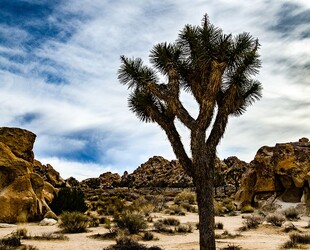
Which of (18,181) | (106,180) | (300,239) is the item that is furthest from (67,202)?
(106,180)

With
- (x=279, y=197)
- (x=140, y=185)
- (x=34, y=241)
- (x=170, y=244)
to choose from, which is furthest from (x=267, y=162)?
(x=140, y=185)

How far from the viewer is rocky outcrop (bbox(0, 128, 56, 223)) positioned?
48.4ft

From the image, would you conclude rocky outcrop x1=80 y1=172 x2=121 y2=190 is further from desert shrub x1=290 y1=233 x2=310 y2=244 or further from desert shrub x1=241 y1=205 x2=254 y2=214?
desert shrub x1=290 y1=233 x2=310 y2=244

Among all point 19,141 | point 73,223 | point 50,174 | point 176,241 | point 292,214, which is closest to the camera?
point 176,241

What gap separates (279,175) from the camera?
72.3ft

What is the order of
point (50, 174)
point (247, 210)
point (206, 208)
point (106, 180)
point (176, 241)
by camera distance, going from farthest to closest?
point (106, 180)
point (50, 174)
point (247, 210)
point (176, 241)
point (206, 208)

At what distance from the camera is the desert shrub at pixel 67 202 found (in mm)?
18844

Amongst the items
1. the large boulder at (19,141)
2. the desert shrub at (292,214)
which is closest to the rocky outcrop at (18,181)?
the large boulder at (19,141)

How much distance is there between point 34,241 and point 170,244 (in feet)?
13.8

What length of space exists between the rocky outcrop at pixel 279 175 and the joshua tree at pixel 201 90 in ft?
41.2

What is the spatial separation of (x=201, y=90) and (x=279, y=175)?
50.5 ft

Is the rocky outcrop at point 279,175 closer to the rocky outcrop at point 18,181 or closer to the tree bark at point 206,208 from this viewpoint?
the tree bark at point 206,208

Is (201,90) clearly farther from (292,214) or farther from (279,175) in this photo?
(279,175)

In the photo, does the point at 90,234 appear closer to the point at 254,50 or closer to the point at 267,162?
the point at 254,50
